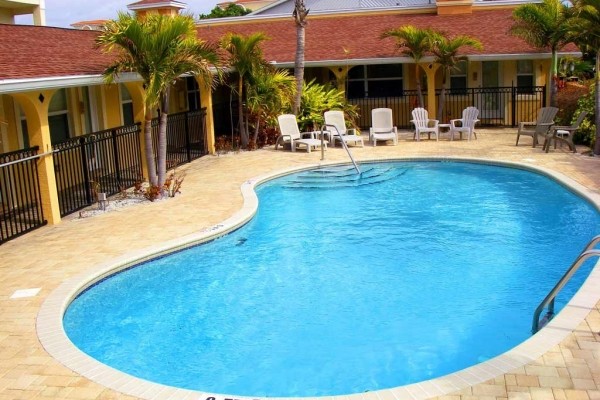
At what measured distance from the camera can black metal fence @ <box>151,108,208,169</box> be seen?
17.9 meters

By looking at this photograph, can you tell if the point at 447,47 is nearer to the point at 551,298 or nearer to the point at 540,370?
the point at 551,298

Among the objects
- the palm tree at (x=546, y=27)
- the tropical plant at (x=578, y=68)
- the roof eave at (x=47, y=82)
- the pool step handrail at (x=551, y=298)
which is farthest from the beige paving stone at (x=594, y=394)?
the tropical plant at (x=578, y=68)

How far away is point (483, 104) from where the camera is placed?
24.8 meters

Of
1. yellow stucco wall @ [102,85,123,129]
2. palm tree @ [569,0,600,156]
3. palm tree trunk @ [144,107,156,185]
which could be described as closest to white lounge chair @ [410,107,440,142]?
palm tree @ [569,0,600,156]

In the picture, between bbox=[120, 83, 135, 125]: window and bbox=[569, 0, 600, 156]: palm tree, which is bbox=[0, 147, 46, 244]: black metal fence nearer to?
bbox=[120, 83, 135, 125]: window

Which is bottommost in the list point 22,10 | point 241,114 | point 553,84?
point 241,114

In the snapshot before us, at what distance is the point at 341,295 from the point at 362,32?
18.7 metres

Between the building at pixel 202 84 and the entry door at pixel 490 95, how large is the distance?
4 cm

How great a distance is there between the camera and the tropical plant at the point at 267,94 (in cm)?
2020

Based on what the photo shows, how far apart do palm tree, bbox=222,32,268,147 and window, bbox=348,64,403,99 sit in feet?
22.6

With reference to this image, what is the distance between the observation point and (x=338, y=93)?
22719 mm

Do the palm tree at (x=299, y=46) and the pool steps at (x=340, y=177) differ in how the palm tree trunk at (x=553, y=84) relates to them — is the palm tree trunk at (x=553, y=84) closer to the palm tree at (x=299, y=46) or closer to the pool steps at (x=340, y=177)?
the pool steps at (x=340, y=177)

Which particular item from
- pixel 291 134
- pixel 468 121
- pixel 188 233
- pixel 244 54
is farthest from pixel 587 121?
pixel 188 233

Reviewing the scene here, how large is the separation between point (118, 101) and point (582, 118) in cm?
1215
